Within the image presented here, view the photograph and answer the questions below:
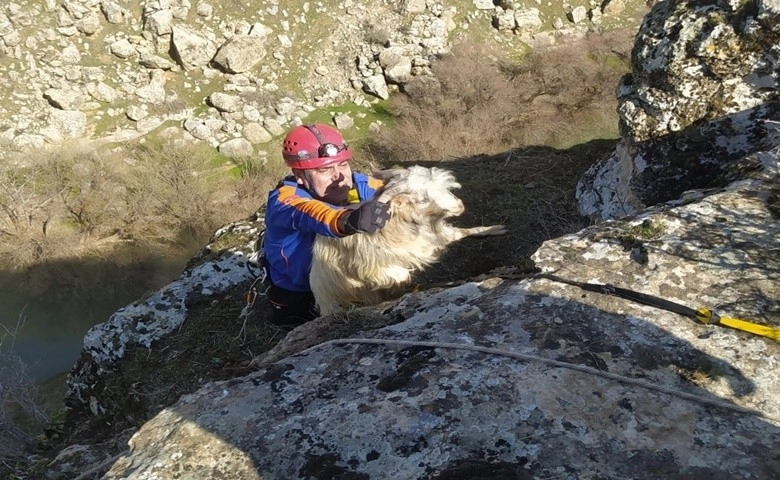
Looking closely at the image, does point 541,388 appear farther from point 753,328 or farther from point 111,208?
point 111,208

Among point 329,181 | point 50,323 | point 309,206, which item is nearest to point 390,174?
point 329,181

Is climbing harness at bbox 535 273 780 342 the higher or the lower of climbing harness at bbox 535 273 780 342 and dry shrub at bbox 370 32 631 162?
the lower

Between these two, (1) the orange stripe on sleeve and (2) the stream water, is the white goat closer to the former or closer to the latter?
(1) the orange stripe on sleeve

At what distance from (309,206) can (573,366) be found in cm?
179

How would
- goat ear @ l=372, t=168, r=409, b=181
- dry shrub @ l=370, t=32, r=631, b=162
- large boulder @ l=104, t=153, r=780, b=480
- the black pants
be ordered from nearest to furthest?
large boulder @ l=104, t=153, r=780, b=480
goat ear @ l=372, t=168, r=409, b=181
the black pants
dry shrub @ l=370, t=32, r=631, b=162

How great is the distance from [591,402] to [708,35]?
10.7 feet

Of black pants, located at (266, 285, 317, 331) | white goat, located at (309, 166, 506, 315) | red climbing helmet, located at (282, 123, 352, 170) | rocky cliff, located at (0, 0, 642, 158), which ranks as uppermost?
rocky cliff, located at (0, 0, 642, 158)

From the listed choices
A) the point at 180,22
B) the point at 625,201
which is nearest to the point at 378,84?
the point at 180,22

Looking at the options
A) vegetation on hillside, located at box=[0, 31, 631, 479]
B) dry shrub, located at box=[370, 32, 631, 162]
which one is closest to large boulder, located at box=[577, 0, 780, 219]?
vegetation on hillside, located at box=[0, 31, 631, 479]

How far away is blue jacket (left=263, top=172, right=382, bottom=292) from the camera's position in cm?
319

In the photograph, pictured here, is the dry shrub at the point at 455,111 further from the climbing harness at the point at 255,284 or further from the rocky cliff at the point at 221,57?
the climbing harness at the point at 255,284

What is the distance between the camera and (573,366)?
2223mm

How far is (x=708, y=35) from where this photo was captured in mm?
3969

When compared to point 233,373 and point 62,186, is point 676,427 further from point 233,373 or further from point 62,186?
point 62,186
